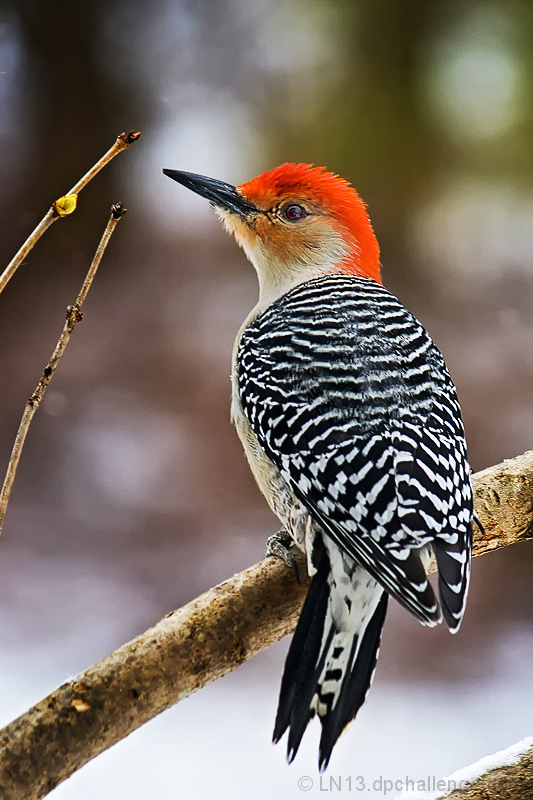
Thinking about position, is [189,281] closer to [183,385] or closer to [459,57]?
[183,385]

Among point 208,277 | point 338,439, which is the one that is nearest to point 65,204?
point 338,439

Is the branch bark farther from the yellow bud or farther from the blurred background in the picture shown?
the blurred background

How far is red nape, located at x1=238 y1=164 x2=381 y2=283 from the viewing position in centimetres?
122

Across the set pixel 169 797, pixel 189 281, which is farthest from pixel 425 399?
pixel 189 281

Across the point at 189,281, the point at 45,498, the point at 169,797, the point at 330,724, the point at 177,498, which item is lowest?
the point at 169,797

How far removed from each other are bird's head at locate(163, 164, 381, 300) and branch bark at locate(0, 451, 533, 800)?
48 centimetres

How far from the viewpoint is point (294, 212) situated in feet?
4.08

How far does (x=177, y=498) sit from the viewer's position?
2104mm

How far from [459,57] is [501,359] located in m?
0.78

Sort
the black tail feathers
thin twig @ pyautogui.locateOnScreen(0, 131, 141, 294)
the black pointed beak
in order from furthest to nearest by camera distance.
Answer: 1. the black pointed beak
2. the black tail feathers
3. thin twig @ pyautogui.locateOnScreen(0, 131, 141, 294)

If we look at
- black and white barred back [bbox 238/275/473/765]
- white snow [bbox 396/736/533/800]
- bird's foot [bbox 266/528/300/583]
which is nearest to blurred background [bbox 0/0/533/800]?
white snow [bbox 396/736/533/800]

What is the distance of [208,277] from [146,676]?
1.27 m

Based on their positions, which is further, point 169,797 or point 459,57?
point 459,57

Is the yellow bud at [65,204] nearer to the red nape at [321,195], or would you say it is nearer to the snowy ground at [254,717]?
the red nape at [321,195]
